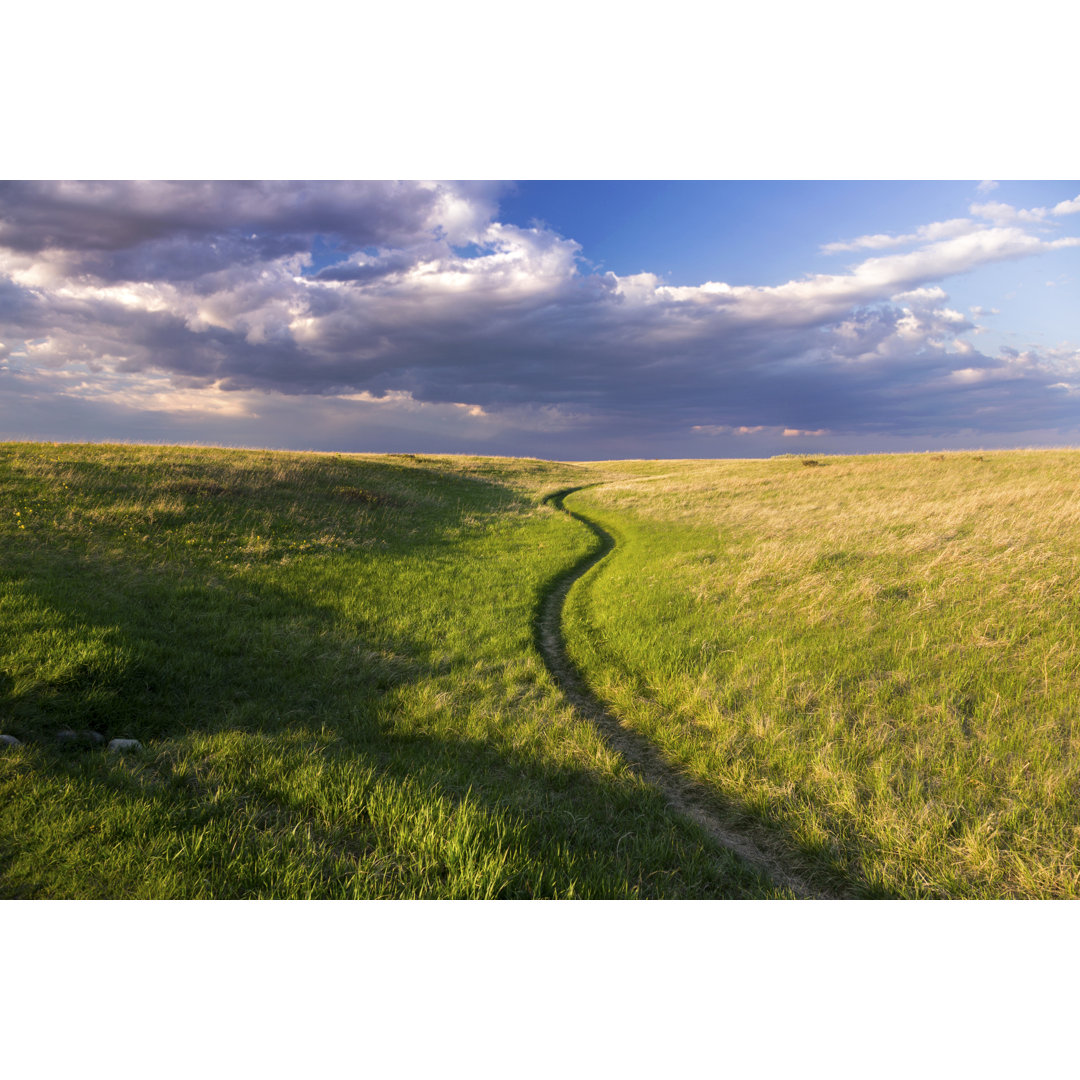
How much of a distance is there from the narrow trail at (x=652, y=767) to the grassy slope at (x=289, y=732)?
0.37 metres

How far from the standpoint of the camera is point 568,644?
12.1 meters

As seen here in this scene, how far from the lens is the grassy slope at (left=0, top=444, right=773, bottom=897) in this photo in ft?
15.7

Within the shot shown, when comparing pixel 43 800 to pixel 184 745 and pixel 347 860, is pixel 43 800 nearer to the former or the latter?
pixel 184 745

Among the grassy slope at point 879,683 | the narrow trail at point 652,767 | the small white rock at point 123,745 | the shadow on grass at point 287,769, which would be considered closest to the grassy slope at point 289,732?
the shadow on grass at point 287,769

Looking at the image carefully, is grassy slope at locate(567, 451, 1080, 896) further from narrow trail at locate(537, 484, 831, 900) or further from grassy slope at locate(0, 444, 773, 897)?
grassy slope at locate(0, 444, 773, 897)

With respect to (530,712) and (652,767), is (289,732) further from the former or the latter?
(652,767)

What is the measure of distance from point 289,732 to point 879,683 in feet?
29.7

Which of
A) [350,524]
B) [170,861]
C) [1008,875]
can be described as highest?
[350,524]

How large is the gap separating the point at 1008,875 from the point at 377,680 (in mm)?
8824

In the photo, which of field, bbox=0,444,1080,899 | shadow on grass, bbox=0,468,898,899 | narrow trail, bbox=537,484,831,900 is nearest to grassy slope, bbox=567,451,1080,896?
field, bbox=0,444,1080,899

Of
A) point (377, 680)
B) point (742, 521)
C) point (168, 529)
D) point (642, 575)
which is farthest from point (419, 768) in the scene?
point (742, 521)

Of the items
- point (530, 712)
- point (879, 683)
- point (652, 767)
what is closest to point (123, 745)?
point (530, 712)

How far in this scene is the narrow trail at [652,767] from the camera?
5715mm

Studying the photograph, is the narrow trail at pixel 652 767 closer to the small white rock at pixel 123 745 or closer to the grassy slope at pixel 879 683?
the grassy slope at pixel 879 683
